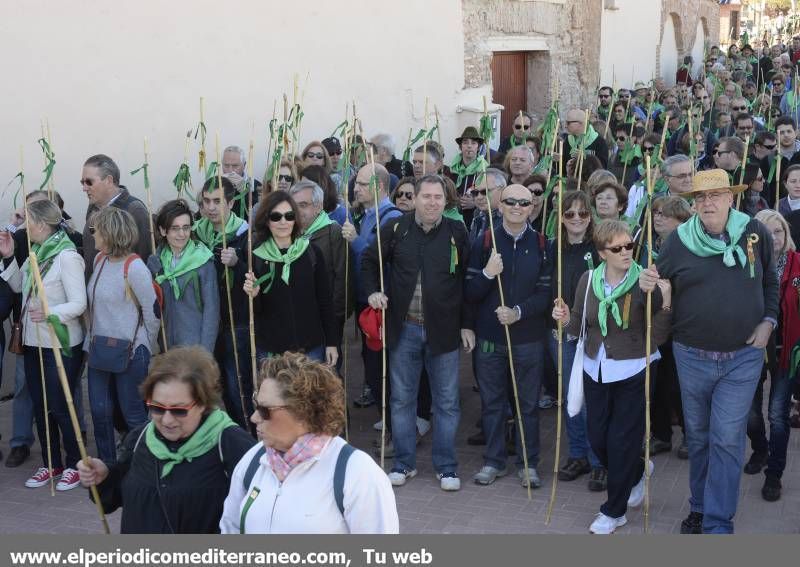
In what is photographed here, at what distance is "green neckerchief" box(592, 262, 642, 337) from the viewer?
5.29 metres

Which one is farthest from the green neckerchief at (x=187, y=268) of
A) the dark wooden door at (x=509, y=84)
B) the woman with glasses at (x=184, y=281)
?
the dark wooden door at (x=509, y=84)

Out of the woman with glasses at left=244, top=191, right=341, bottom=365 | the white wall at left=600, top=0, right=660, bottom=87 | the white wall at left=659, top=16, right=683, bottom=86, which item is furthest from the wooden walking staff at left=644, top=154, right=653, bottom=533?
the white wall at left=659, top=16, right=683, bottom=86

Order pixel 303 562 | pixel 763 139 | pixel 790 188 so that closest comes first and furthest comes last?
pixel 303 562 → pixel 790 188 → pixel 763 139

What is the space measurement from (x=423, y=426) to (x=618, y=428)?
1.96 m

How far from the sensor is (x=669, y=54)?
2445cm

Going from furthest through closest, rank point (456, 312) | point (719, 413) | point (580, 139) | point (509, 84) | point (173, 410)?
point (509, 84)
point (580, 139)
point (456, 312)
point (719, 413)
point (173, 410)

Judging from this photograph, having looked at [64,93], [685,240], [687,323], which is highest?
[64,93]

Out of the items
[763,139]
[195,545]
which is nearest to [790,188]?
[763,139]

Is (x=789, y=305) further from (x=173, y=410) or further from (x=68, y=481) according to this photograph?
(x=68, y=481)

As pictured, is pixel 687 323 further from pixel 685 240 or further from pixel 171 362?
pixel 171 362

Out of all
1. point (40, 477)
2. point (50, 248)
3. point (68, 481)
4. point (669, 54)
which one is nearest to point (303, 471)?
point (50, 248)

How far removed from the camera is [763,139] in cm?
974

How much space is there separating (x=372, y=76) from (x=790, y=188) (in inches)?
242

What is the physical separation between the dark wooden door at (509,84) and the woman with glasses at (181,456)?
12.9m
